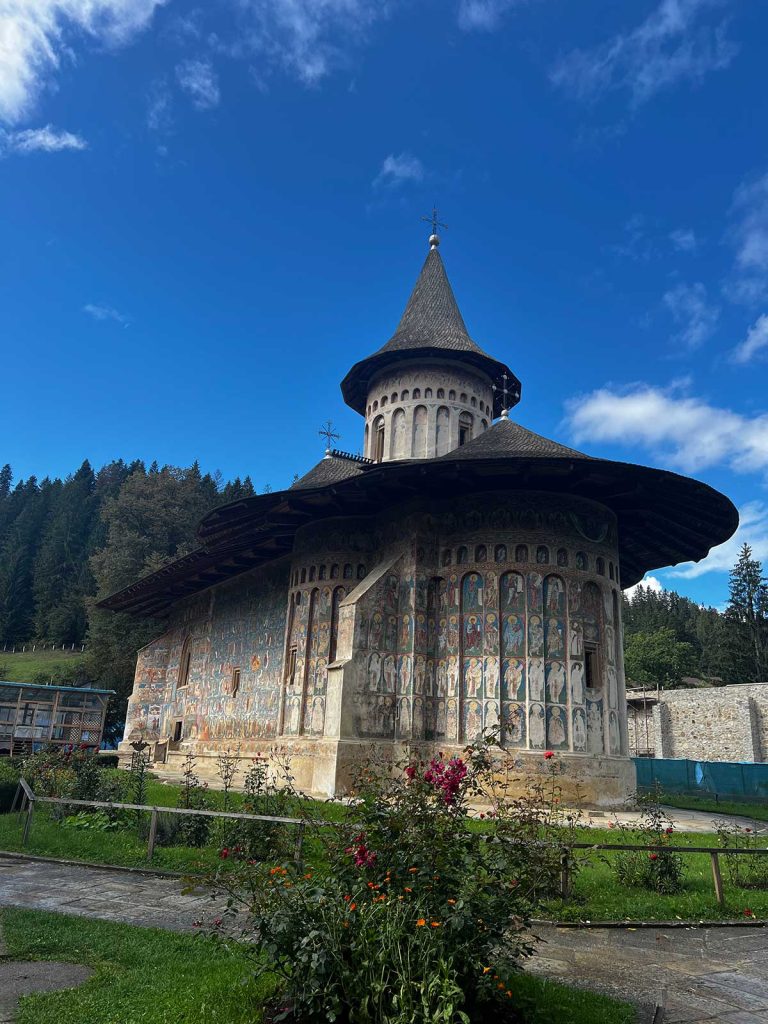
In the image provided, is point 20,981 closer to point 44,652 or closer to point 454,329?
point 454,329

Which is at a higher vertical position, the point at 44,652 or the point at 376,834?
the point at 44,652

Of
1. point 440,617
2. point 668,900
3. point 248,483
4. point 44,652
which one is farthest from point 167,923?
point 248,483

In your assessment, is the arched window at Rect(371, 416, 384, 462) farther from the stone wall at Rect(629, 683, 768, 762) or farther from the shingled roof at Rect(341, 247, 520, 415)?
the stone wall at Rect(629, 683, 768, 762)

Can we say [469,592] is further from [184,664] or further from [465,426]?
[184,664]

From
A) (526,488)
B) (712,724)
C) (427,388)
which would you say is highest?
(427,388)

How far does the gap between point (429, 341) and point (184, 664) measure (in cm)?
1505

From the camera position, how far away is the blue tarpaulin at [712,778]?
19328 millimetres

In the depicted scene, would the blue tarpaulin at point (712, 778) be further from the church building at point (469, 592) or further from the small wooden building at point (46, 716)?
the small wooden building at point (46, 716)

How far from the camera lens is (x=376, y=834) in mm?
4043

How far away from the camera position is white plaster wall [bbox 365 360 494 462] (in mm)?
21719

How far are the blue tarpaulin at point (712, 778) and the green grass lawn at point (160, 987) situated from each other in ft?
50.6

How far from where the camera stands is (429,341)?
22.1 meters

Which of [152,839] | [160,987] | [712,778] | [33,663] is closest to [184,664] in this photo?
[712,778]

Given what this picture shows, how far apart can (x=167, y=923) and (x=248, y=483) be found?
2745 inches
